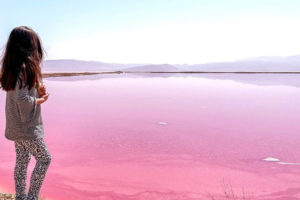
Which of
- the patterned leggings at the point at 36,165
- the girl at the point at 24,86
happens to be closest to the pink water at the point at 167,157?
the patterned leggings at the point at 36,165

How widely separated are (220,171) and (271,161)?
80 centimetres

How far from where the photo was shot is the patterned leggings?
2.01 meters

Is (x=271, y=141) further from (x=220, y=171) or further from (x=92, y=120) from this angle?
(x=92, y=120)

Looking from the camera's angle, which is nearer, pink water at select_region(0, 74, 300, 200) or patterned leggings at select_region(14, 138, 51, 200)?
patterned leggings at select_region(14, 138, 51, 200)

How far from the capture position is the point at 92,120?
24.5 feet

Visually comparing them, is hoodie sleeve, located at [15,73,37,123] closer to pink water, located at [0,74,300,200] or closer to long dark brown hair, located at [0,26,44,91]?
long dark brown hair, located at [0,26,44,91]

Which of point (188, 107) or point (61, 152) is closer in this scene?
point (61, 152)

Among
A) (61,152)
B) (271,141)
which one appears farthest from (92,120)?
(271,141)

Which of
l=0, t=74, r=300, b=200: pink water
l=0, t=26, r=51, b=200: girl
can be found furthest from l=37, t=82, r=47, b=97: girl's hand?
l=0, t=74, r=300, b=200: pink water

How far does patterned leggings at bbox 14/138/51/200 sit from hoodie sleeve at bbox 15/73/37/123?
16 centimetres

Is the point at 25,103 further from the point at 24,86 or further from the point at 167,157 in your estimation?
the point at 167,157

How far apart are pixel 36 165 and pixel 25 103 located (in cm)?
44

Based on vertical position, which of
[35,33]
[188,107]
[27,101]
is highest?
[35,33]

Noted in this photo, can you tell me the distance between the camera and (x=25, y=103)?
187 centimetres
